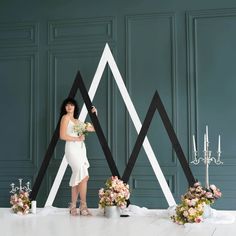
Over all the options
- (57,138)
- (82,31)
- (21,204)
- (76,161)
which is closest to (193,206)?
(76,161)

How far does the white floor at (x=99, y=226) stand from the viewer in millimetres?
4336

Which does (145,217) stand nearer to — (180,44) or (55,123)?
(55,123)

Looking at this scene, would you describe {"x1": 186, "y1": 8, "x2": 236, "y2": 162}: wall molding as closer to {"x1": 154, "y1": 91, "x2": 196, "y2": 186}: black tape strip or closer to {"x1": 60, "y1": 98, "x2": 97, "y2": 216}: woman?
{"x1": 154, "y1": 91, "x2": 196, "y2": 186}: black tape strip

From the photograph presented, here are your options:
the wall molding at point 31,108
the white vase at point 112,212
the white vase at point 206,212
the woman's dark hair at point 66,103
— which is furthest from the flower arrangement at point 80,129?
the white vase at point 206,212

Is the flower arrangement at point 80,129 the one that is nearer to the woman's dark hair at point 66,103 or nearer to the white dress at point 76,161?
the white dress at point 76,161

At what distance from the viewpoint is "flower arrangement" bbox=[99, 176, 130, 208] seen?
A: 5.28m

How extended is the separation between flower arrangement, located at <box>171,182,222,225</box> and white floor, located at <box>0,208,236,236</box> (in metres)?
0.09

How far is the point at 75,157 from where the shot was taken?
554cm

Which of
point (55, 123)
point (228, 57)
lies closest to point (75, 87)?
point (55, 123)

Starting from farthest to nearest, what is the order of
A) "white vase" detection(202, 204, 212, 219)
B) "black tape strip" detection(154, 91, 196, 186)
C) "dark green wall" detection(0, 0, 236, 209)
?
"dark green wall" detection(0, 0, 236, 209) < "black tape strip" detection(154, 91, 196, 186) < "white vase" detection(202, 204, 212, 219)

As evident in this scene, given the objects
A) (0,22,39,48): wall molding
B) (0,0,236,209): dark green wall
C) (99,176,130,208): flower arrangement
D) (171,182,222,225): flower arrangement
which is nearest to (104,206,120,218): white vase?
(99,176,130,208): flower arrangement

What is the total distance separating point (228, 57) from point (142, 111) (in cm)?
147

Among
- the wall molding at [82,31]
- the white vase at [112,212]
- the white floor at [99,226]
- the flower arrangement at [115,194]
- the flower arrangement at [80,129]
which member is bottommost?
the white floor at [99,226]

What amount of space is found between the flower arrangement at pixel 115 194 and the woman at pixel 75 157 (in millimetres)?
323
